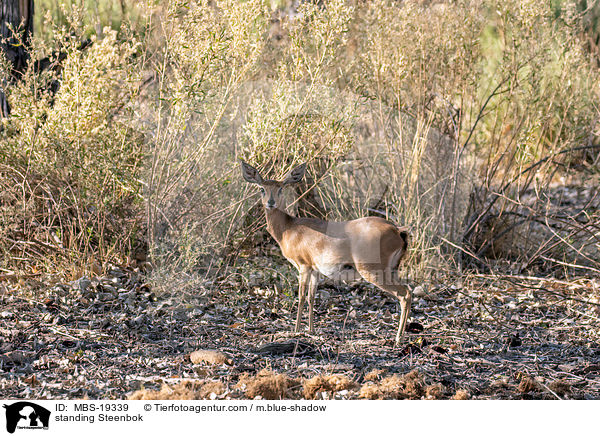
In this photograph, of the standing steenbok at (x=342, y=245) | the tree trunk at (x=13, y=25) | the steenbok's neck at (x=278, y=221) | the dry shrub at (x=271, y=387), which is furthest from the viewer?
the tree trunk at (x=13, y=25)

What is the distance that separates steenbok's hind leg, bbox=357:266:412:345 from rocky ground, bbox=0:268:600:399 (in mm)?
179

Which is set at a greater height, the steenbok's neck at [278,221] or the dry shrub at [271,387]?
the steenbok's neck at [278,221]

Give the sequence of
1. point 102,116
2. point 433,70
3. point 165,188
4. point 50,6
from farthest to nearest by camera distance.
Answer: point 50,6
point 433,70
point 102,116
point 165,188

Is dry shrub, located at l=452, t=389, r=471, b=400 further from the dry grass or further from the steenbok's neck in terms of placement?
the steenbok's neck

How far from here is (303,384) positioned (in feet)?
12.6

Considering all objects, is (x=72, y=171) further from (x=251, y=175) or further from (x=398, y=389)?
(x=398, y=389)

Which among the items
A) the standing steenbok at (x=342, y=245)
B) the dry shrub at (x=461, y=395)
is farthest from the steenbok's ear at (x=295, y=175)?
the dry shrub at (x=461, y=395)

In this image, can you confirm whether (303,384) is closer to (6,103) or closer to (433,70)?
(433,70)

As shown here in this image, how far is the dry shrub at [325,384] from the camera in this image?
12.3 feet

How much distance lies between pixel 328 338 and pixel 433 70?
2781mm

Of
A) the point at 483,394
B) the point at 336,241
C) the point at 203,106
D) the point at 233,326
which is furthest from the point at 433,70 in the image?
the point at 483,394
